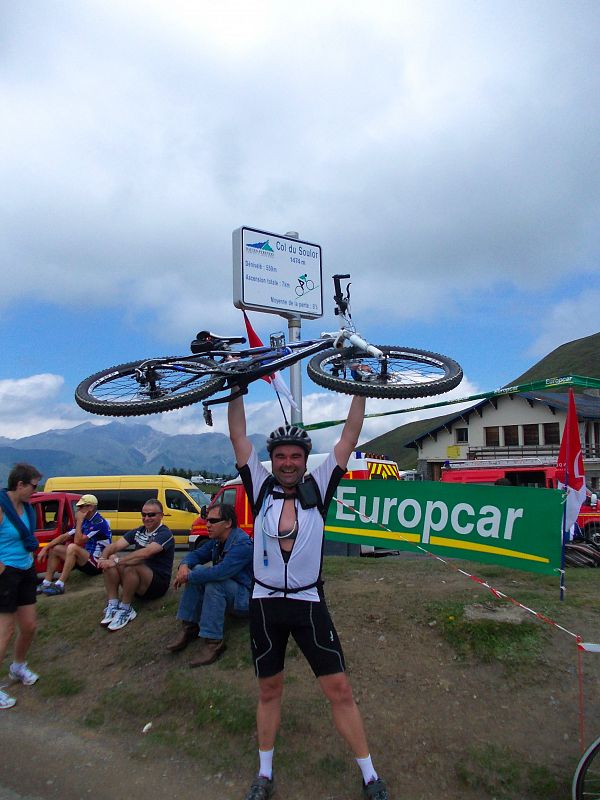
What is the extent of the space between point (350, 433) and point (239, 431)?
2.58 ft

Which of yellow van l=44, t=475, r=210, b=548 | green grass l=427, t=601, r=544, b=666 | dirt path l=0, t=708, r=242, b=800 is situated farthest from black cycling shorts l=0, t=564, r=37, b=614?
yellow van l=44, t=475, r=210, b=548

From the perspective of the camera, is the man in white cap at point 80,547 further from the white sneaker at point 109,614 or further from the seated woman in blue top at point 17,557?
the seated woman in blue top at point 17,557

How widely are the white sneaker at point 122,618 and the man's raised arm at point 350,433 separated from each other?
155 inches

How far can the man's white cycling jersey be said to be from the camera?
3.34 meters

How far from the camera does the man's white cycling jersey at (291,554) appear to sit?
11.0 feet

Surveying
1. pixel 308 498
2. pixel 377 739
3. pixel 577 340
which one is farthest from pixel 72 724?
pixel 577 340

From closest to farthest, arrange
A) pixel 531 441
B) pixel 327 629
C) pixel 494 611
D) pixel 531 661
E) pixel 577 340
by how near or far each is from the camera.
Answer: pixel 327 629, pixel 531 661, pixel 494 611, pixel 531 441, pixel 577 340

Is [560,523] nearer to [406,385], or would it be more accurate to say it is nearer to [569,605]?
[569,605]

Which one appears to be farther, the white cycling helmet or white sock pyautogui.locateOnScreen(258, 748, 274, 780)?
the white cycling helmet

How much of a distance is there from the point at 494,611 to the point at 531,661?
0.75 meters

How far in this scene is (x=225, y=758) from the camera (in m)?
3.91

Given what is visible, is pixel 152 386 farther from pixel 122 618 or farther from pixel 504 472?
pixel 504 472

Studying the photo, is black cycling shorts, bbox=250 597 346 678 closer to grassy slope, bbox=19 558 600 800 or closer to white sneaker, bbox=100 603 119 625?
grassy slope, bbox=19 558 600 800

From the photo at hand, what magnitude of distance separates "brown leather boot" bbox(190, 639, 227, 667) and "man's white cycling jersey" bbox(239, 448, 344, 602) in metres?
2.08
